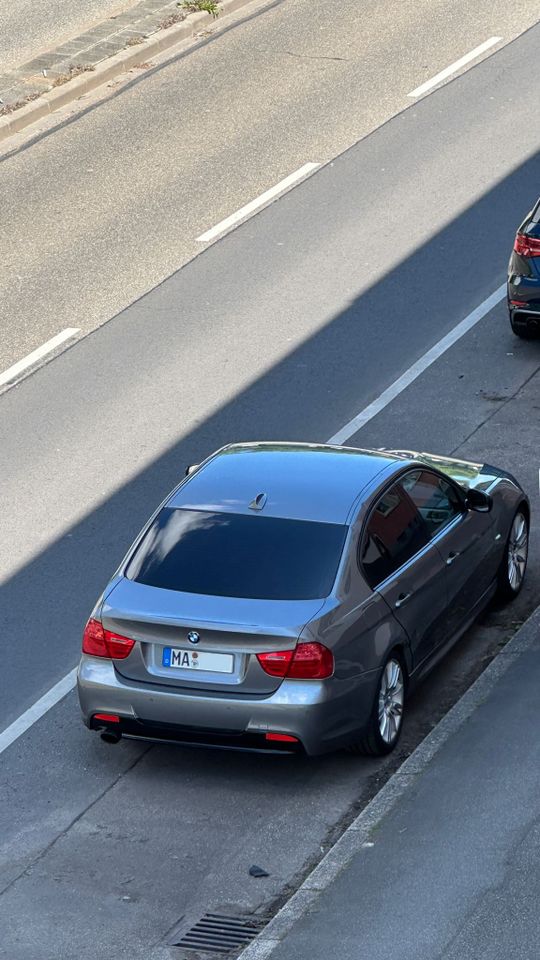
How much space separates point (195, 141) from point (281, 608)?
39.1 ft

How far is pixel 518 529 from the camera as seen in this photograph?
35.7 feet

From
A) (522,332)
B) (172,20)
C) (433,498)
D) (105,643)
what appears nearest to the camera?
(105,643)

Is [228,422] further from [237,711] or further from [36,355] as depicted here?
[237,711]

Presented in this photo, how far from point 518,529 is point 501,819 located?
3.13 meters

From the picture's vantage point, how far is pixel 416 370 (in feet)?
46.4

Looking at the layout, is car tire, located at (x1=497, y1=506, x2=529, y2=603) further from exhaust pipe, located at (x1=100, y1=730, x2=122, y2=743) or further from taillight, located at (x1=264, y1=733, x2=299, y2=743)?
exhaust pipe, located at (x1=100, y1=730, x2=122, y2=743)

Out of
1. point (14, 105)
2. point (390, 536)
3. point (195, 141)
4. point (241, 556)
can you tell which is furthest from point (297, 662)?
point (14, 105)

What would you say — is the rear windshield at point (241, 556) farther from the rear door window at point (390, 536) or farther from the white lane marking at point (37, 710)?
the white lane marking at point (37, 710)

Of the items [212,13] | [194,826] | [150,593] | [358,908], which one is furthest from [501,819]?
[212,13]

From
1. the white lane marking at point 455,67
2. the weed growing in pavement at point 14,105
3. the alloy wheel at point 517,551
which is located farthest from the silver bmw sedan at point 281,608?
the weed growing in pavement at point 14,105

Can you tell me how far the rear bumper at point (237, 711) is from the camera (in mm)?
8531

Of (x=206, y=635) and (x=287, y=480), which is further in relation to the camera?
(x=287, y=480)

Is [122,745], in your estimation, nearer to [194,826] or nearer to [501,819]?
[194,826]

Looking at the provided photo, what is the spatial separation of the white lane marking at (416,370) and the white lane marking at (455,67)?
5965 millimetres
